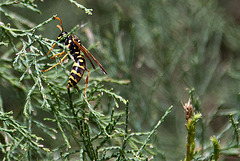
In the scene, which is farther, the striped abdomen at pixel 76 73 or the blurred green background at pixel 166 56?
the blurred green background at pixel 166 56

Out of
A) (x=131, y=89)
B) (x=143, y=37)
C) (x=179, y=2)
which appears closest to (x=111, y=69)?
(x=131, y=89)

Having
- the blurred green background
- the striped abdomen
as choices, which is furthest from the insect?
the blurred green background

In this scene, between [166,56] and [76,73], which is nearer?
[76,73]

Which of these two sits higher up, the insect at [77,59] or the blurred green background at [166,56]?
the blurred green background at [166,56]

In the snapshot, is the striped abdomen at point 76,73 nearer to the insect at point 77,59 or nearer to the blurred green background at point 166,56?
the insect at point 77,59

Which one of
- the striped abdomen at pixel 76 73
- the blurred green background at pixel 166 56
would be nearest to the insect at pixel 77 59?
the striped abdomen at pixel 76 73

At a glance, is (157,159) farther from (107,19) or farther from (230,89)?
(107,19)

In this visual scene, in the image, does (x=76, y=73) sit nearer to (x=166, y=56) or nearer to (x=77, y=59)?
(x=77, y=59)

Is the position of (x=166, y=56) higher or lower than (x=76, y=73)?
higher

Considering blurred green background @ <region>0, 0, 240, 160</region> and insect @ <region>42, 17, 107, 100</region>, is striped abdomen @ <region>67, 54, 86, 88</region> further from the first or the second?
blurred green background @ <region>0, 0, 240, 160</region>

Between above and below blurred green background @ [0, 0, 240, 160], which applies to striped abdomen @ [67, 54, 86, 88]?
below

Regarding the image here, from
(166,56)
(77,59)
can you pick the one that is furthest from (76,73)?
(166,56)

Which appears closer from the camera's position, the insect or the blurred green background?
the insect
